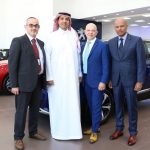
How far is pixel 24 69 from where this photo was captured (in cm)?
383

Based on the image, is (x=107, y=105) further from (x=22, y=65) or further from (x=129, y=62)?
(x=22, y=65)

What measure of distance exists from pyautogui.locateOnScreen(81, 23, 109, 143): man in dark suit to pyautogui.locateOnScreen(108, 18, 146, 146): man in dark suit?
0.14 m

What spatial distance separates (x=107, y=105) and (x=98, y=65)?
1.04m

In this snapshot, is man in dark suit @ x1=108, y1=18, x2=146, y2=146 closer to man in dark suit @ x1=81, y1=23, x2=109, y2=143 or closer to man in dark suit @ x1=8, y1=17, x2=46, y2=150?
man in dark suit @ x1=81, y1=23, x2=109, y2=143

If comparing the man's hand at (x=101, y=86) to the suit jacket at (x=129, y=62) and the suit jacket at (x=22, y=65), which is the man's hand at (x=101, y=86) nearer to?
the suit jacket at (x=129, y=62)

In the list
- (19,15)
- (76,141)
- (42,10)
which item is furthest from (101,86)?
(19,15)

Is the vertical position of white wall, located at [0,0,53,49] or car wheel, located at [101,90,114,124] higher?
white wall, located at [0,0,53,49]

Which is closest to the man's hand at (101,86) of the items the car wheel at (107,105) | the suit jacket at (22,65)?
the car wheel at (107,105)

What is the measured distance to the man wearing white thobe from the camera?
4.15 meters

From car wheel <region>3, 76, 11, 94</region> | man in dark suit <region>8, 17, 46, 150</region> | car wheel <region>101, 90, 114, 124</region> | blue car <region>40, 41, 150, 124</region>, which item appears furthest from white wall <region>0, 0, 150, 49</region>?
man in dark suit <region>8, 17, 46, 150</region>

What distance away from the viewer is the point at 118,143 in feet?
13.6

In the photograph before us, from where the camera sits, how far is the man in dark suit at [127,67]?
391 cm

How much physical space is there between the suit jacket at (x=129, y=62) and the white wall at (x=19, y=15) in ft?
42.5

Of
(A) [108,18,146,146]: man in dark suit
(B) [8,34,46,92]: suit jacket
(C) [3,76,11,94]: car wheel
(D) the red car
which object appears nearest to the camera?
(B) [8,34,46,92]: suit jacket
